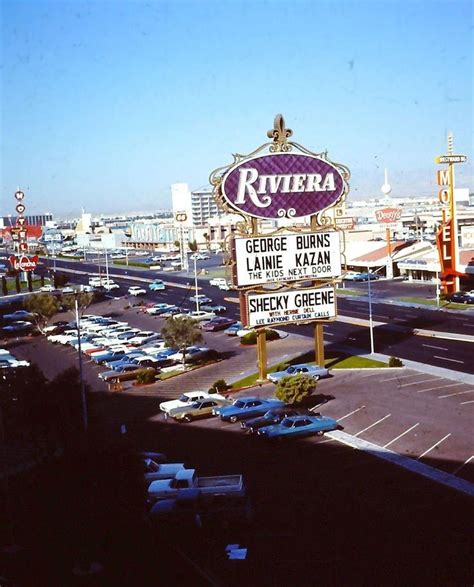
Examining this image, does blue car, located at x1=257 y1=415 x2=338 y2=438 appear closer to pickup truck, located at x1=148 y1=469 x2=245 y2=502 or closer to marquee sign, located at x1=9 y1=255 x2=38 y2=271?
pickup truck, located at x1=148 y1=469 x2=245 y2=502

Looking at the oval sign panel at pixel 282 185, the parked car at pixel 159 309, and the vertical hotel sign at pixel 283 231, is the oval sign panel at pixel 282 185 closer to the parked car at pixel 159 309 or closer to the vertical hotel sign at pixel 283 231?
the vertical hotel sign at pixel 283 231

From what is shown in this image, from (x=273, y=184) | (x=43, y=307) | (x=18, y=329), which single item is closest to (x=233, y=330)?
(x=43, y=307)

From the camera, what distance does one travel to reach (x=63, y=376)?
26.0 meters

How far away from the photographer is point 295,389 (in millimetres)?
31766

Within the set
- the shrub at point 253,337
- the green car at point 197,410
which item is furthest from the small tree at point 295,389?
the shrub at point 253,337

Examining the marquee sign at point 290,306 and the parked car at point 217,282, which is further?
the parked car at point 217,282

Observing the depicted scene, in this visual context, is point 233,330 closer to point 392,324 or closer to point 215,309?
point 215,309

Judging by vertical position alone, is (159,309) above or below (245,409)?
above

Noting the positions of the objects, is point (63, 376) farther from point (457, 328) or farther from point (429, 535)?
point (457, 328)

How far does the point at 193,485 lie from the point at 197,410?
11.0 m

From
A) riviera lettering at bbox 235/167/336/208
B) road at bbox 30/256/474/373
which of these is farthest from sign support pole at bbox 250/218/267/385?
road at bbox 30/256/474/373

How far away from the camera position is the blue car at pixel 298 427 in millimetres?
27750

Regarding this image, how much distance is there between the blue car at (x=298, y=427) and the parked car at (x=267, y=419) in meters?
0.86

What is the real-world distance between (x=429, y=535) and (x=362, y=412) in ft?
41.6
